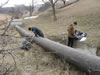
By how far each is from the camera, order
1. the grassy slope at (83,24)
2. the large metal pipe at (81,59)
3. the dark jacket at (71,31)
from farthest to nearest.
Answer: the grassy slope at (83,24)
the dark jacket at (71,31)
the large metal pipe at (81,59)

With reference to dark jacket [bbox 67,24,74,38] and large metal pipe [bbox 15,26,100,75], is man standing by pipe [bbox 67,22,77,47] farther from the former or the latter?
large metal pipe [bbox 15,26,100,75]

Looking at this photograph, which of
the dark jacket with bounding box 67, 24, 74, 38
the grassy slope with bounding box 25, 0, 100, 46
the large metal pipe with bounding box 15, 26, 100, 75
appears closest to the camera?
the large metal pipe with bounding box 15, 26, 100, 75

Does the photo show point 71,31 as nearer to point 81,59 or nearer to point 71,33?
point 71,33

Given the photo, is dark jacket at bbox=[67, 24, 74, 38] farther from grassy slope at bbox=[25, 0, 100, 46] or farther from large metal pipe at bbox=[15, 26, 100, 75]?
large metal pipe at bbox=[15, 26, 100, 75]

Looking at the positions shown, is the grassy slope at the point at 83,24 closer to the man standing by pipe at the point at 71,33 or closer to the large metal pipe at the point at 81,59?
the man standing by pipe at the point at 71,33

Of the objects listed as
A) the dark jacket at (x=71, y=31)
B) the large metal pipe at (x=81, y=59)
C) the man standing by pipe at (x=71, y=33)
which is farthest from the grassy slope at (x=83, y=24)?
the large metal pipe at (x=81, y=59)

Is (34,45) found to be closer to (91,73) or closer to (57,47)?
(57,47)

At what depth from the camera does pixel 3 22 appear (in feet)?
10.3

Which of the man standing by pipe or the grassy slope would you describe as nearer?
the man standing by pipe

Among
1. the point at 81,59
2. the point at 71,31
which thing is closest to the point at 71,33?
the point at 71,31

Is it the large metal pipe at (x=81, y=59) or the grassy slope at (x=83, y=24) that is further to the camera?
the grassy slope at (x=83, y=24)

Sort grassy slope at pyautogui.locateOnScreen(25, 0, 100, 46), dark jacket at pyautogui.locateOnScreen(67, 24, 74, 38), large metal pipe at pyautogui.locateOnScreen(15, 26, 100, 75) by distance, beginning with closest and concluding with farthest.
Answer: large metal pipe at pyautogui.locateOnScreen(15, 26, 100, 75) < dark jacket at pyautogui.locateOnScreen(67, 24, 74, 38) < grassy slope at pyautogui.locateOnScreen(25, 0, 100, 46)

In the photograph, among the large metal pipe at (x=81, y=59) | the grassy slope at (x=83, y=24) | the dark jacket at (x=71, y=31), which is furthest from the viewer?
the grassy slope at (x=83, y=24)

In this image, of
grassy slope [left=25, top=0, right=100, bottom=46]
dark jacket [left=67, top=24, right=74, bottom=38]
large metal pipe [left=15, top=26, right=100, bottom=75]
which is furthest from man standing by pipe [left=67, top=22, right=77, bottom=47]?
large metal pipe [left=15, top=26, right=100, bottom=75]
